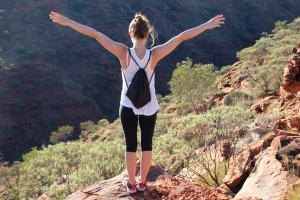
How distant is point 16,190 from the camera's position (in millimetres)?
12570

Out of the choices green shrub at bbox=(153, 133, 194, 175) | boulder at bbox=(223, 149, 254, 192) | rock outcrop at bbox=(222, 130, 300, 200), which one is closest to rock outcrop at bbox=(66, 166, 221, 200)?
rock outcrop at bbox=(222, 130, 300, 200)

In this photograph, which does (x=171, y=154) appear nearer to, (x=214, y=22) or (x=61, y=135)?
(x=214, y=22)

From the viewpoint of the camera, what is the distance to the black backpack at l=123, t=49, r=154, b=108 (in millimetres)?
3189

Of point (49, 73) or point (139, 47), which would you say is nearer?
point (139, 47)

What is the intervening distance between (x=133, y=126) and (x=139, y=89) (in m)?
0.39

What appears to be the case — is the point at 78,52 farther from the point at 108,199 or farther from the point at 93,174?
the point at 108,199

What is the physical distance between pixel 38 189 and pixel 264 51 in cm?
2444

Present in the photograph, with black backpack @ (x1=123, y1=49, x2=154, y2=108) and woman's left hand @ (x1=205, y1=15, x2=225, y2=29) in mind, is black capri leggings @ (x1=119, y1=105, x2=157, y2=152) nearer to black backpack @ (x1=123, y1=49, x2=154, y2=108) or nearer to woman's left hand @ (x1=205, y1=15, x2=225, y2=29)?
black backpack @ (x1=123, y1=49, x2=154, y2=108)

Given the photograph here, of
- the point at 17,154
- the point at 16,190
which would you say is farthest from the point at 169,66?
the point at 16,190

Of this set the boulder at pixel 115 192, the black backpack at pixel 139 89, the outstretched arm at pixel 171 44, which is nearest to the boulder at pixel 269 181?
the boulder at pixel 115 192

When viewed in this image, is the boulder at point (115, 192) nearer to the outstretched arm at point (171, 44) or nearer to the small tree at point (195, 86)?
the outstretched arm at point (171, 44)

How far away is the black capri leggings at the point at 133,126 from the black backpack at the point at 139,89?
0.44ft

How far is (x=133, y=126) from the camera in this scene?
3.39 metres

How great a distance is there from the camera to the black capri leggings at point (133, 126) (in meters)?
3.34
